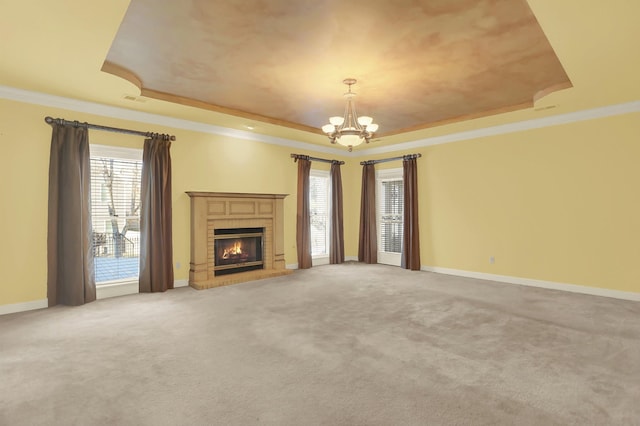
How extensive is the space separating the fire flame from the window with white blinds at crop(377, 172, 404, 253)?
332 cm

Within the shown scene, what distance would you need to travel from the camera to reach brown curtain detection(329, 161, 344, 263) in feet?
25.2

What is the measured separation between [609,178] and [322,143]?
16.0ft

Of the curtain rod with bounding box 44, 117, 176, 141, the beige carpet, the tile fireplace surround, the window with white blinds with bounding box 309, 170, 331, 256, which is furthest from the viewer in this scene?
the window with white blinds with bounding box 309, 170, 331, 256

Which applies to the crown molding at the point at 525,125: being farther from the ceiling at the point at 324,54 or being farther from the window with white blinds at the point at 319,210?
the window with white blinds at the point at 319,210

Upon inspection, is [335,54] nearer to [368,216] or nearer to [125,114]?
[125,114]

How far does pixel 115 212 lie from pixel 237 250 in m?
2.05

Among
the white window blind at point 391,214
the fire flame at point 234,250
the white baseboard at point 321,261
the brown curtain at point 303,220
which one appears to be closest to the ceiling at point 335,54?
the brown curtain at point 303,220

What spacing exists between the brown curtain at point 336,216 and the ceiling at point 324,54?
2603mm

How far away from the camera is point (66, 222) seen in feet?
14.3

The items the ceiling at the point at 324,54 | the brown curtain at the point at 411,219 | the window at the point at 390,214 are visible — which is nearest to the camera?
the ceiling at the point at 324,54

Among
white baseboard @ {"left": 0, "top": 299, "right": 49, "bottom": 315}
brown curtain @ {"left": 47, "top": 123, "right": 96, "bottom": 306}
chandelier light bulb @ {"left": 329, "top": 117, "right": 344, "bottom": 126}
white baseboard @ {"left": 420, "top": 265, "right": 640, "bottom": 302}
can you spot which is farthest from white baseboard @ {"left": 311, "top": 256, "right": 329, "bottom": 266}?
white baseboard @ {"left": 0, "top": 299, "right": 49, "bottom": 315}

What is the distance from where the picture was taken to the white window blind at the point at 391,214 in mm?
7492

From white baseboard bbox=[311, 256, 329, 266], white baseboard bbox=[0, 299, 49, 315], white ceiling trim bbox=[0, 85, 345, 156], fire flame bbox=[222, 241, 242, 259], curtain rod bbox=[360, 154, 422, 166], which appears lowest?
white baseboard bbox=[0, 299, 49, 315]

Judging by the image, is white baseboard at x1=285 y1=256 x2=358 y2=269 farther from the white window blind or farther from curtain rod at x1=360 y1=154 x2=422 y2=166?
curtain rod at x1=360 y1=154 x2=422 y2=166
